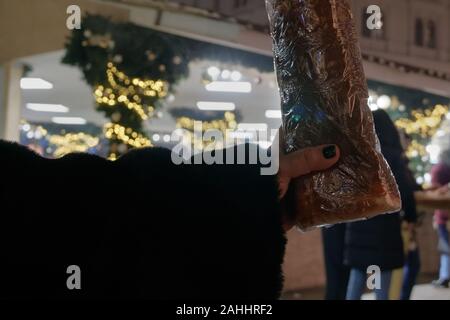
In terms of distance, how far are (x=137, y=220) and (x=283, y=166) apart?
7.8 inches

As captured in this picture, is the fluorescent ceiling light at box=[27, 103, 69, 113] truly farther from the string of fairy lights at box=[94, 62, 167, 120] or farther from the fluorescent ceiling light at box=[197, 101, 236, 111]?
the string of fairy lights at box=[94, 62, 167, 120]

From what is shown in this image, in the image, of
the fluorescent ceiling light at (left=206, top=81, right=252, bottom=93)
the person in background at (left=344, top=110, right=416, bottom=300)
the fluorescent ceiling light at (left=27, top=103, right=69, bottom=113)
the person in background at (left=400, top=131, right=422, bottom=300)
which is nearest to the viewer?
the person in background at (left=344, top=110, right=416, bottom=300)

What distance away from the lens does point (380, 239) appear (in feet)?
6.27

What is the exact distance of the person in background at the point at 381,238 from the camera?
1.91m

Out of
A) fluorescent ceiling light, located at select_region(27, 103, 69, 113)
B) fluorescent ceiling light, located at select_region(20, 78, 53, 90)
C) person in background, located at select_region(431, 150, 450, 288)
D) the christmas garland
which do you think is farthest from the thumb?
fluorescent ceiling light, located at select_region(27, 103, 69, 113)

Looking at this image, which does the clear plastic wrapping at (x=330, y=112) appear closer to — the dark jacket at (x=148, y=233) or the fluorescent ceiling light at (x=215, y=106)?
the dark jacket at (x=148, y=233)

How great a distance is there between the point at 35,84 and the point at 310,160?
3629 millimetres

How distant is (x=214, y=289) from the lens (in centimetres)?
62

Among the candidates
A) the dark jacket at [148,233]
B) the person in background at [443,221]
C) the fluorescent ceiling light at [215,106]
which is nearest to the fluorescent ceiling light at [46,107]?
the fluorescent ceiling light at [215,106]

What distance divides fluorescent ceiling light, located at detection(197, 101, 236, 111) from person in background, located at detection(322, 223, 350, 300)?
6.54 ft

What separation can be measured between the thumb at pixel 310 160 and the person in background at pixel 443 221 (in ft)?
9.21

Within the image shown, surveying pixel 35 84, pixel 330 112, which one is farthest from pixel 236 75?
pixel 330 112

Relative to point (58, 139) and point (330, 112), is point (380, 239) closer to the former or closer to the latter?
point (330, 112)

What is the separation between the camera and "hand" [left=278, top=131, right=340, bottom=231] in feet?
2.11
